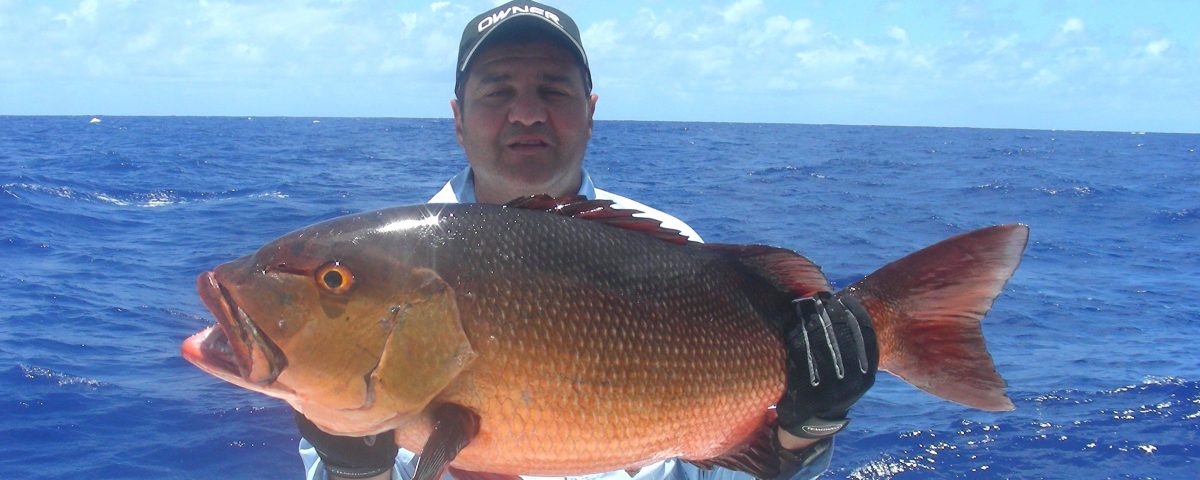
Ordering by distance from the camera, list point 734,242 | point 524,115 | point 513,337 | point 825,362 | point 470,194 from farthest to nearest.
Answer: point 734,242, point 470,194, point 524,115, point 825,362, point 513,337

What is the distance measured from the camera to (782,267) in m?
2.46

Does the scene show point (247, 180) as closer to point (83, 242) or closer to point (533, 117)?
point (83, 242)

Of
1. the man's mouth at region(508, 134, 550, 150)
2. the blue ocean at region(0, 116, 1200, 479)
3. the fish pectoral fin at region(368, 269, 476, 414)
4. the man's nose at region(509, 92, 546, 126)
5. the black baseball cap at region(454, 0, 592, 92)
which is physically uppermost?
the black baseball cap at region(454, 0, 592, 92)

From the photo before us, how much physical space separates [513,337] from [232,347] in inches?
25.7

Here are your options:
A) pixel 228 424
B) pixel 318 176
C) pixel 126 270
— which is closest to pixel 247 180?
pixel 318 176

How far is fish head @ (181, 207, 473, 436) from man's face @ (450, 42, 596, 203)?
5.33 feet

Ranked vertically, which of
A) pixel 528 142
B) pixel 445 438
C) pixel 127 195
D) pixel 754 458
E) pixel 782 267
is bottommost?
pixel 127 195

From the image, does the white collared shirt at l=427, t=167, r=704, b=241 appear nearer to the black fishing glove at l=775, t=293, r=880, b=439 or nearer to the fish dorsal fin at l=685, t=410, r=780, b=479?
the black fishing glove at l=775, t=293, r=880, b=439

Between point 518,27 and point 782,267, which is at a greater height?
point 518,27

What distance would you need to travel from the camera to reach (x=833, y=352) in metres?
2.38

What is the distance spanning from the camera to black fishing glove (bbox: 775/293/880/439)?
93.7 inches

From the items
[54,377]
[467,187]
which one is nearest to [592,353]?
[467,187]

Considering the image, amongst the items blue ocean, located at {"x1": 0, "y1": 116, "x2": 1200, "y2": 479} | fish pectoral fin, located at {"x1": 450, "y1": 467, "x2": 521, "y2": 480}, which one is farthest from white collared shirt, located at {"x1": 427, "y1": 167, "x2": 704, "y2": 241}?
blue ocean, located at {"x1": 0, "y1": 116, "x2": 1200, "y2": 479}

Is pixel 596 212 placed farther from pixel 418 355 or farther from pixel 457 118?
pixel 457 118
